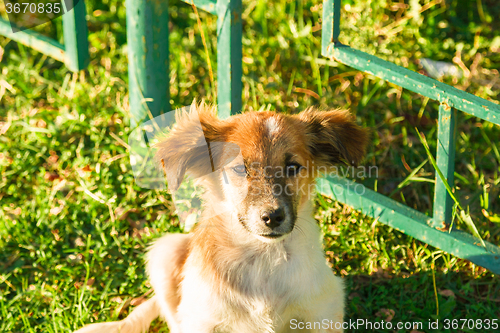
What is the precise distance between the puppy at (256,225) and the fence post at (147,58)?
3.58 ft

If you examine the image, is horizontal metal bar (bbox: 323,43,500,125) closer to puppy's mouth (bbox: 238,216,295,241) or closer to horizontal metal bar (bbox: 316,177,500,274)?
horizontal metal bar (bbox: 316,177,500,274)

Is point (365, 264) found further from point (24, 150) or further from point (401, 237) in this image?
point (24, 150)

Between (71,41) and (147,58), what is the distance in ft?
2.42

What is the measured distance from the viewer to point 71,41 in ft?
13.5

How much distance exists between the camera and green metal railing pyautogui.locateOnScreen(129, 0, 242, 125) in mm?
3480

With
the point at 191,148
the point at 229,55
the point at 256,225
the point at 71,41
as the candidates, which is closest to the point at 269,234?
the point at 256,225

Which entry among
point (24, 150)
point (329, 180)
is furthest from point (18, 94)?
point (329, 180)

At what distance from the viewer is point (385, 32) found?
4.63 m

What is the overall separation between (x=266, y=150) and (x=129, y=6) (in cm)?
176

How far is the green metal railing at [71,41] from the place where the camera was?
13.2ft

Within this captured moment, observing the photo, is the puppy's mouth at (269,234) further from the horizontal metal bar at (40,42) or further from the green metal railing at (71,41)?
the horizontal metal bar at (40,42)

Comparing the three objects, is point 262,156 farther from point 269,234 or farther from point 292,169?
point 269,234

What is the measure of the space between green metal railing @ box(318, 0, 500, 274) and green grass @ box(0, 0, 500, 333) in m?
0.22

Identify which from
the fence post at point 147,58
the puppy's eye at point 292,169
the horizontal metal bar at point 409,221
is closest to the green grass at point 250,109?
the horizontal metal bar at point 409,221
